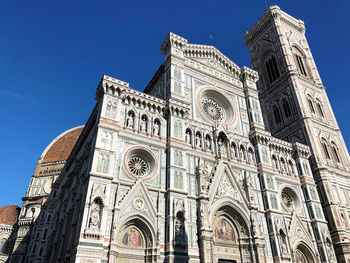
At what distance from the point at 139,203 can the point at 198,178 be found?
5.82 m

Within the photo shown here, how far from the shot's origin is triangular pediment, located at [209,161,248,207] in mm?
23703

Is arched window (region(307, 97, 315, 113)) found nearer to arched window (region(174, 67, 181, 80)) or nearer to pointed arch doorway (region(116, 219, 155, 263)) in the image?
arched window (region(174, 67, 181, 80))

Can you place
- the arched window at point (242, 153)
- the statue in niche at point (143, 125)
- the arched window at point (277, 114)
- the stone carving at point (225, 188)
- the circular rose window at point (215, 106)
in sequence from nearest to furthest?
the statue in niche at point (143, 125) → the stone carving at point (225, 188) → the arched window at point (242, 153) → the circular rose window at point (215, 106) → the arched window at point (277, 114)

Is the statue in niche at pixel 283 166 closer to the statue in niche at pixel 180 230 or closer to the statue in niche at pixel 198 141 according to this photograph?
the statue in niche at pixel 198 141

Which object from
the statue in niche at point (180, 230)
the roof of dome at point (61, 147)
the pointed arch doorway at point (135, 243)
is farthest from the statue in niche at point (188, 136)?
the roof of dome at point (61, 147)

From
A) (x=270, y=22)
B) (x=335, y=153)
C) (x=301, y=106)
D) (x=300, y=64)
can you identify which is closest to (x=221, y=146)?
(x=301, y=106)

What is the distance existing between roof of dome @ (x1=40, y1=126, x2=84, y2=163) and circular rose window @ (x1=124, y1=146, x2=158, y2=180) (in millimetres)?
40349

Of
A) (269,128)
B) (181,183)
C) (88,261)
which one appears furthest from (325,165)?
(88,261)

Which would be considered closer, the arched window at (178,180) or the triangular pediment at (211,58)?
the arched window at (178,180)

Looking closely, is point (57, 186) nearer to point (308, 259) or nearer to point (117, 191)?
point (117, 191)

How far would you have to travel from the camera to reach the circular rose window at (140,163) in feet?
70.3

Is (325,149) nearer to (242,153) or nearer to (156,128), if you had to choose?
(242,153)

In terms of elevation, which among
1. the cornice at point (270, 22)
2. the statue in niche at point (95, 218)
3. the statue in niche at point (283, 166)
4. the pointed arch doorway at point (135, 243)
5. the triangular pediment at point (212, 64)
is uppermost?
the cornice at point (270, 22)

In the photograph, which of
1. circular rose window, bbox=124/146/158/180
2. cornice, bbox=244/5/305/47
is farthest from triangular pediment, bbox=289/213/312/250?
cornice, bbox=244/5/305/47
